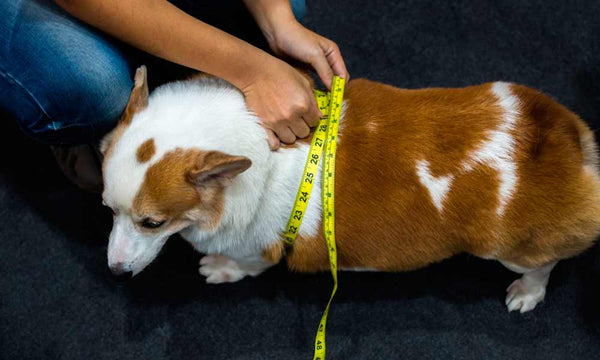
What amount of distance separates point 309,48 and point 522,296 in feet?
3.48

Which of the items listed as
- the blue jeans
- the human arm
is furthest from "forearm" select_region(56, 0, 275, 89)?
the blue jeans

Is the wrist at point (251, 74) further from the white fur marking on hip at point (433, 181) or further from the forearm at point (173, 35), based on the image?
the white fur marking on hip at point (433, 181)

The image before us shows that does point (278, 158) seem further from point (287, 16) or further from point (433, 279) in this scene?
point (433, 279)

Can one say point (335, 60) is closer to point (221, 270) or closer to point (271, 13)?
point (271, 13)

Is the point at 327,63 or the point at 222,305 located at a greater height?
the point at 327,63

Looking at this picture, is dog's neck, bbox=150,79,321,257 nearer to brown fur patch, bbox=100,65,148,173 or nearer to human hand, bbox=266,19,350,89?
brown fur patch, bbox=100,65,148,173

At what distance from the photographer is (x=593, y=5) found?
2.09 metres

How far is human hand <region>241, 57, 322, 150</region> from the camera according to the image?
46.1 inches

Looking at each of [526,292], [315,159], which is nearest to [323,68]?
Answer: [315,159]

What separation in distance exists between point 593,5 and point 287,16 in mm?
1488

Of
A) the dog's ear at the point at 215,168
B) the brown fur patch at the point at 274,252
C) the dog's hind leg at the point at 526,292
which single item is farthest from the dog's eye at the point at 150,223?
the dog's hind leg at the point at 526,292

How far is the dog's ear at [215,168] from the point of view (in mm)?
1004

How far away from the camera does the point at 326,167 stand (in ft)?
3.88

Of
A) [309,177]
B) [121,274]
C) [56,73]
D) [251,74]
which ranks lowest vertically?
[121,274]
